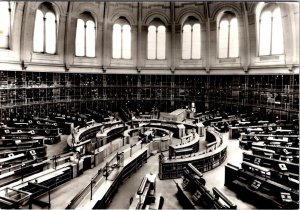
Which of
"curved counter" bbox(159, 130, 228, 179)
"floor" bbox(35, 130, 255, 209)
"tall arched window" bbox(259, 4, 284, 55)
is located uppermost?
"tall arched window" bbox(259, 4, 284, 55)

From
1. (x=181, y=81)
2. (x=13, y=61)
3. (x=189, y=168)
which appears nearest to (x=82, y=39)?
(x=13, y=61)

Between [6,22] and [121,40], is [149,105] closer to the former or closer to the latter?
[121,40]

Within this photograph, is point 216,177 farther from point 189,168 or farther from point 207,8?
point 207,8

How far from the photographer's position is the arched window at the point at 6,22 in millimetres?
20203

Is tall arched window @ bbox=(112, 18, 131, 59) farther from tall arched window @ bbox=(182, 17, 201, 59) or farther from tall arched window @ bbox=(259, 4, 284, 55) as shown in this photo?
tall arched window @ bbox=(259, 4, 284, 55)

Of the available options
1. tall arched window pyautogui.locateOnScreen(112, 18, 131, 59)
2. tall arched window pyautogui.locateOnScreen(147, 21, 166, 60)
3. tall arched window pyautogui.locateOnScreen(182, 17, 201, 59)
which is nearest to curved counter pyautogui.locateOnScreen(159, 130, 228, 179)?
tall arched window pyautogui.locateOnScreen(182, 17, 201, 59)

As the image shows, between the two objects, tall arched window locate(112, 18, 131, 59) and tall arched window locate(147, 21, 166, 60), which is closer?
tall arched window locate(112, 18, 131, 59)

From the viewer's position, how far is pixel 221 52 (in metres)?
27.0

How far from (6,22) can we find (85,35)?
7.99 metres

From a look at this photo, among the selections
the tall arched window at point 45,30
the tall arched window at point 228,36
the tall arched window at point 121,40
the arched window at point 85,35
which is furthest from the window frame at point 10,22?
the tall arched window at point 228,36

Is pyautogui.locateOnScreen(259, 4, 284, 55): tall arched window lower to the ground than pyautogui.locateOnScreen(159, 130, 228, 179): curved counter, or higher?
higher

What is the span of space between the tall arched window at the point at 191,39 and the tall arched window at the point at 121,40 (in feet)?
19.1

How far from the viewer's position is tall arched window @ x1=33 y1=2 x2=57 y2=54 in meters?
23.7

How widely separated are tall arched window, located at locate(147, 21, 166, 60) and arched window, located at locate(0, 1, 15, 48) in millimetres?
13232
